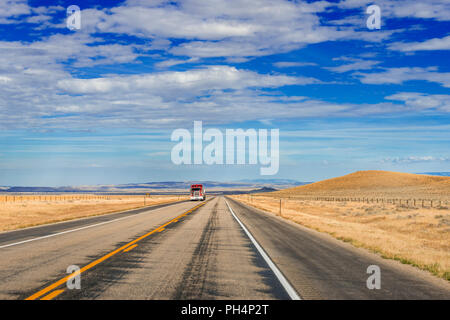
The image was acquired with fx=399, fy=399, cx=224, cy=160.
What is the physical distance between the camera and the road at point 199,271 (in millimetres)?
7121

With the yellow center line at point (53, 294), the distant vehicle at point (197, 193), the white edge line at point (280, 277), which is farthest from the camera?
the distant vehicle at point (197, 193)

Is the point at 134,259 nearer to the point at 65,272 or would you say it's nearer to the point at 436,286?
the point at 65,272

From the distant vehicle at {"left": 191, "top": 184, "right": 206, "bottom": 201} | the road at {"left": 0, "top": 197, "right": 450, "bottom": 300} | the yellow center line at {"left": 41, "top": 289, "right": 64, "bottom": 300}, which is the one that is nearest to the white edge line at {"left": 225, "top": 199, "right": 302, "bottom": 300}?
the road at {"left": 0, "top": 197, "right": 450, "bottom": 300}

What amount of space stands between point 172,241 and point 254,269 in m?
5.83

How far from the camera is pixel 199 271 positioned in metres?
9.06

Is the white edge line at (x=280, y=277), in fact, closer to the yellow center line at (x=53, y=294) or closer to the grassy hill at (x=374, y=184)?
the yellow center line at (x=53, y=294)

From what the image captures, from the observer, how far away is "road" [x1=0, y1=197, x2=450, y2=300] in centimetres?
712

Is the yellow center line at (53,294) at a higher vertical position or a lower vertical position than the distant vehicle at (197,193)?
higher

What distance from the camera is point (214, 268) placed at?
9.45m

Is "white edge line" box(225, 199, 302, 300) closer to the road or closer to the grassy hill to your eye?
the road

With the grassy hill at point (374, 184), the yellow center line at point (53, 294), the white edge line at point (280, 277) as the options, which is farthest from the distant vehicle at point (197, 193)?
the grassy hill at point (374, 184)

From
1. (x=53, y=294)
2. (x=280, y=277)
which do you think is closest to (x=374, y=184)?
(x=280, y=277)
